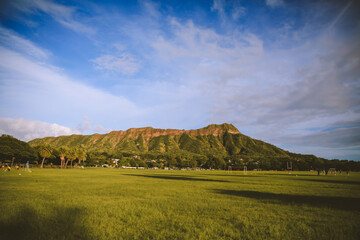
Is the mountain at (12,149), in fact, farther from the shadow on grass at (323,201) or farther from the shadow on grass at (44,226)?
the shadow on grass at (323,201)

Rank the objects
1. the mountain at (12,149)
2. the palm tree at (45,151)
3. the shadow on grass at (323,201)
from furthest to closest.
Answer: the palm tree at (45,151) → the mountain at (12,149) → the shadow on grass at (323,201)

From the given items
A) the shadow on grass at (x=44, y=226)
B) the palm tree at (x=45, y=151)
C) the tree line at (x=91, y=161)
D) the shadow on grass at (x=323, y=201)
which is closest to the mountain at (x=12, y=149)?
the tree line at (x=91, y=161)

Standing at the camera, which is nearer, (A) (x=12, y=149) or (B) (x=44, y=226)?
(B) (x=44, y=226)

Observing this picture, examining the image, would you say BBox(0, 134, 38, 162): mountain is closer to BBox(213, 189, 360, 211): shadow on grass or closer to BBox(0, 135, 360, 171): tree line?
BBox(0, 135, 360, 171): tree line

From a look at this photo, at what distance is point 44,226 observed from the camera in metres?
8.59

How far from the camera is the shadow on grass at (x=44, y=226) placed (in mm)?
7551

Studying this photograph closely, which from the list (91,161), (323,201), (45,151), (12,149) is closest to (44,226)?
(323,201)

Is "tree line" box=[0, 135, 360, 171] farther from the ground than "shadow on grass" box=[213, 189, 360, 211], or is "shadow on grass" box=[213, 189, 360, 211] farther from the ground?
"shadow on grass" box=[213, 189, 360, 211]

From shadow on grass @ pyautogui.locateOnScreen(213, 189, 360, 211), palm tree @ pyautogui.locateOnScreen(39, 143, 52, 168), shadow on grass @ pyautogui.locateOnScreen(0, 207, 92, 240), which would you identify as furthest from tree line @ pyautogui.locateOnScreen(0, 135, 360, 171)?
shadow on grass @ pyautogui.locateOnScreen(0, 207, 92, 240)

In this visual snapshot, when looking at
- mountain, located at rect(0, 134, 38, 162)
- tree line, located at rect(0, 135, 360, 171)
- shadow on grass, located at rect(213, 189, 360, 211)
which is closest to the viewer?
shadow on grass, located at rect(213, 189, 360, 211)

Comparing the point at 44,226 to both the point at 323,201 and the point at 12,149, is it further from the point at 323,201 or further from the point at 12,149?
the point at 12,149

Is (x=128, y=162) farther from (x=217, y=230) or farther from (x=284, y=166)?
(x=217, y=230)

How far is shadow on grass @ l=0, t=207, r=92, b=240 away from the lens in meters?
7.55

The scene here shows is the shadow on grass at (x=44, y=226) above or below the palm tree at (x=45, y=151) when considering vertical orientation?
above
